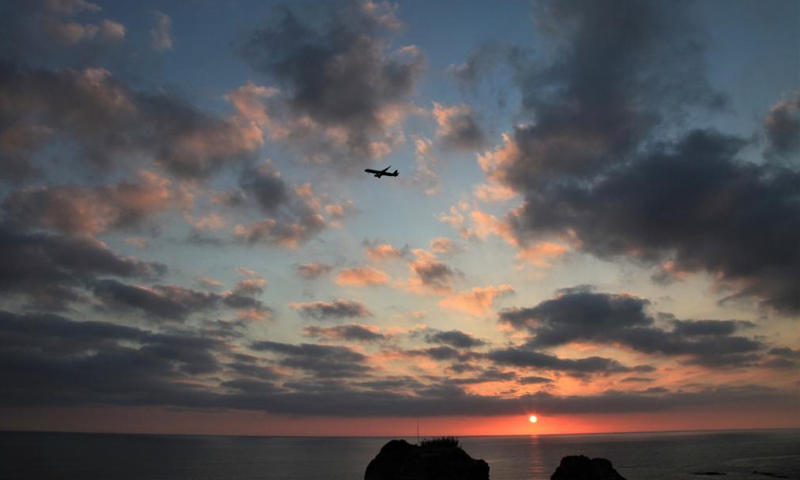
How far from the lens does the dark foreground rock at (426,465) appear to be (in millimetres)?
62031

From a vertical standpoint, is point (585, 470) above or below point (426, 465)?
below

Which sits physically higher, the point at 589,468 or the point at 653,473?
the point at 589,468

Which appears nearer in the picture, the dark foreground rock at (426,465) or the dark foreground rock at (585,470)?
the dark foreground rock at (426,465)

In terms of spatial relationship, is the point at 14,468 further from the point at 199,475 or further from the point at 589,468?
the point at 589,468

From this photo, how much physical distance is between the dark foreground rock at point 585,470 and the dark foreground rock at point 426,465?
571 inches

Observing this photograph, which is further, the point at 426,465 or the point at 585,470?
the point at 585,470

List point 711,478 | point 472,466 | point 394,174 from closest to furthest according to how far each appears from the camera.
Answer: point 472,466 → point 394,174 → point 711,478

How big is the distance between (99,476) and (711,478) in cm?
14623

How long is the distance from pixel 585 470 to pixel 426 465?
23111mm

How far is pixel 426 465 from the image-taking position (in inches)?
2483

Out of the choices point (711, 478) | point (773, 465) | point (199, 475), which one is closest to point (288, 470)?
point (199, 475)

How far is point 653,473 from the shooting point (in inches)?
5394

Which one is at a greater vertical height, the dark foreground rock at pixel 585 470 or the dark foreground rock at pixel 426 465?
the dark foreground rock at pixel 426 465

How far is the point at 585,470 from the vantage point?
70.9 m
